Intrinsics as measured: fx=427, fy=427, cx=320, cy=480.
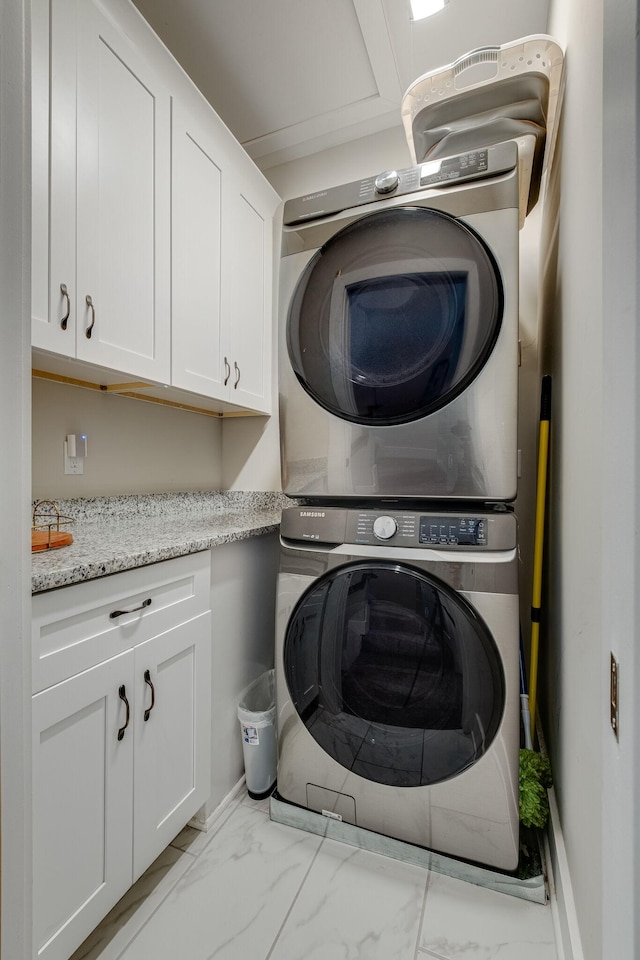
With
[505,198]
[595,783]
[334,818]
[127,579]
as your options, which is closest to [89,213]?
[127,579]

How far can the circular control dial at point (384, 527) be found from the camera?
1.18 meters

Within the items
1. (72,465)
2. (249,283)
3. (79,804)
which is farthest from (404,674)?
(249,283)

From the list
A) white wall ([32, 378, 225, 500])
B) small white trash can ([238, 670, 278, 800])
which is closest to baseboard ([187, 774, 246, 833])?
Answer: small white trash can ([238, 670, 278, 800])

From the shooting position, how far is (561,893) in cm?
100

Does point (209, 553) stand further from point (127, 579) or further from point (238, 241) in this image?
point (238, 241)

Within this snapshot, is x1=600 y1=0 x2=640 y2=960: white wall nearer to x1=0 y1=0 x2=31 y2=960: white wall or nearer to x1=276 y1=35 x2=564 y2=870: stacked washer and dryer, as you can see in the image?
x1=0 y1=0 x2=31 y2=960: white wall

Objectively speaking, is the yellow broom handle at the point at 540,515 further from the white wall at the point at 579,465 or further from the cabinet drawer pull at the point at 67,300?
the cabinet drawer pull at the point at 67,300

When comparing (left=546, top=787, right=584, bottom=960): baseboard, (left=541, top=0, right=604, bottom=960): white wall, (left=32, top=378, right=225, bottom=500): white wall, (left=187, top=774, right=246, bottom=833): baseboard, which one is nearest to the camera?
(left=541, top=0, right=604, bottom=960): white wall

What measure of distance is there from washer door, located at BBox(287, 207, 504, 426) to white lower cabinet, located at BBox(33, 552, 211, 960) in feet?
2.26

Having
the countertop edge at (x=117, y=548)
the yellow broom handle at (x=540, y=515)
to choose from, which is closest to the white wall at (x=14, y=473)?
the countertop edge at (x=117, y=548)

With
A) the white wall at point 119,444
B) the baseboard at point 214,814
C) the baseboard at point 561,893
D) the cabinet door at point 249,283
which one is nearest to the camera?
the baseboard at point 561,893

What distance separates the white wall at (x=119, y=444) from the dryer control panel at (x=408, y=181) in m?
0.96

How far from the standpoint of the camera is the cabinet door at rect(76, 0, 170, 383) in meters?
1.19

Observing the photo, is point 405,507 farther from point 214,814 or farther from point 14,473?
point 214,814
